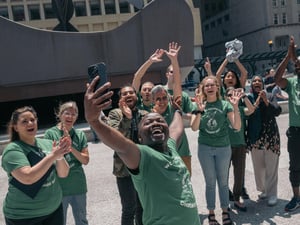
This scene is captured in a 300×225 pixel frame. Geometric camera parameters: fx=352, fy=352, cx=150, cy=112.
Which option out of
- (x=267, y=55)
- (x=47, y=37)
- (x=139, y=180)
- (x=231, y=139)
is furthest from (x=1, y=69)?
(x=267, y=55)

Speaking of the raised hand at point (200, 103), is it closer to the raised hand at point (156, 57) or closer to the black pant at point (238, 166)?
the raised hand at point (156, 57)

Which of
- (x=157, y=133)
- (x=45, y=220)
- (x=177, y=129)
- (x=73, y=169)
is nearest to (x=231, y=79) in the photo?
(x=177, y=129)

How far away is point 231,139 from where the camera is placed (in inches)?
186

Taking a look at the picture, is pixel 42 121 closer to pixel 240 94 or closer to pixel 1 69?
pixel 1 69

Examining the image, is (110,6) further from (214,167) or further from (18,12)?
(214,167)

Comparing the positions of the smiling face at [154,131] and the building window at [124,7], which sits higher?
the building window at [124,7]

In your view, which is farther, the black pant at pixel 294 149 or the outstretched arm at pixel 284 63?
the black pant at pixel 294 149

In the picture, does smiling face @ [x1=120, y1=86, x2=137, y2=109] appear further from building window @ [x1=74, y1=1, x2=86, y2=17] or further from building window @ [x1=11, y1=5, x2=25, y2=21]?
building window @ [x1=11, y1=5, x2=25, y2=21]

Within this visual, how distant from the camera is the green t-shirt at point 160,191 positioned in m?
2.05

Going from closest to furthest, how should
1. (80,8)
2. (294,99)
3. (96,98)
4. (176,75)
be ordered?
(96,98), (176,75), (294,99), (80,8)

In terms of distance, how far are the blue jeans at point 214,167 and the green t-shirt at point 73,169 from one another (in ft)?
4.90

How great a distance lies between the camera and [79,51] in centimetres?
1492

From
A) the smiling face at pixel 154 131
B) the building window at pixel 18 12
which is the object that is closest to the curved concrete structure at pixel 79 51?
the smiling face at pixel 154 131

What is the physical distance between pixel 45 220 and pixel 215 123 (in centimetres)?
223
